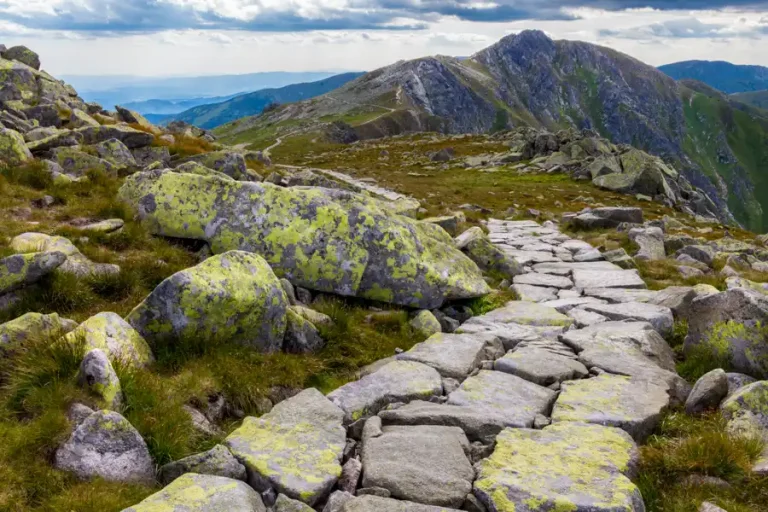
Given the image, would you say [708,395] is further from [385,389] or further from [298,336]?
[298,336]

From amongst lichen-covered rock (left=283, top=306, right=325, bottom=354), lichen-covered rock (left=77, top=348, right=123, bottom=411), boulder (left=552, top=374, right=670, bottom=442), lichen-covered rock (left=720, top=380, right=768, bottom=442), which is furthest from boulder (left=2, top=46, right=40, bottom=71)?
lichen-covered rock (left=720, top=380, right=768, bottom=442)

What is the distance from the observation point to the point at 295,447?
6.16 meters

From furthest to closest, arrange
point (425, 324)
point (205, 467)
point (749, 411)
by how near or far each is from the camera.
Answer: point (425, 324)
point (749, 411)
point (205, 467)

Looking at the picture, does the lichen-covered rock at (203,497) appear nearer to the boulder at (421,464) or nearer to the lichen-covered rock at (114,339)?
the boulder at (421,464)

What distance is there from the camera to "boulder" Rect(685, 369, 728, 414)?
23.7ft

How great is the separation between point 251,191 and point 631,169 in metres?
59.9

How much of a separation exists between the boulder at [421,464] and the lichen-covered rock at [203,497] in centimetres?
126

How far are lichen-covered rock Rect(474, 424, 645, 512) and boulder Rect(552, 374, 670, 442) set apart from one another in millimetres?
300

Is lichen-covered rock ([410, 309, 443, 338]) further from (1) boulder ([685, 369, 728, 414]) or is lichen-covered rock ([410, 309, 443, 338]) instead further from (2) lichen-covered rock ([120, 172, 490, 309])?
(1) boulder ([685, 369, 728, 414])

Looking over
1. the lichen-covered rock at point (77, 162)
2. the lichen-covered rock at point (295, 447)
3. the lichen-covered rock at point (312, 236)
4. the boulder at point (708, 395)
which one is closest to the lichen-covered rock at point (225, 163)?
the lichen-covered rock at point (77, 162)

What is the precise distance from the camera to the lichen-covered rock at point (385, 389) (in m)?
7.36

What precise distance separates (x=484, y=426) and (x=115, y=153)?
1922 centimetres

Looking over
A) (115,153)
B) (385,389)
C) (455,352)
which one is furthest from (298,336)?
(115,153)

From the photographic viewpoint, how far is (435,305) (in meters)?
11.6
